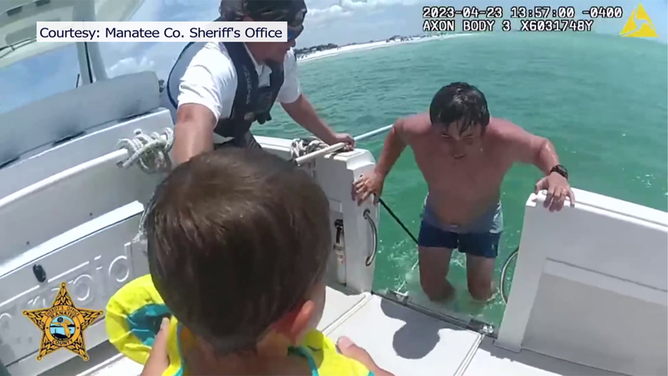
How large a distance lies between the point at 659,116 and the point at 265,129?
5.51 m

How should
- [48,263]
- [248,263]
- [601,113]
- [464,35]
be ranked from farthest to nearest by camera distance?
[464,35] → [601,113] → [48,263] → [248,263]

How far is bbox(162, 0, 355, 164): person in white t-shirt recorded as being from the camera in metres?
1.42

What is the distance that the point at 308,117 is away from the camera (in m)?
2.11

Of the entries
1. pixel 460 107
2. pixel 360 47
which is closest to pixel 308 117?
pixel 460 107

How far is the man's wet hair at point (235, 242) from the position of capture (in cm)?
53

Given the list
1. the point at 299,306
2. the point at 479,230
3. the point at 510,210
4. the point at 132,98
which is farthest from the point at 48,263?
the point at 510,210

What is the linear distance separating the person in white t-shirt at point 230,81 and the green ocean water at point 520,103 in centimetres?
146

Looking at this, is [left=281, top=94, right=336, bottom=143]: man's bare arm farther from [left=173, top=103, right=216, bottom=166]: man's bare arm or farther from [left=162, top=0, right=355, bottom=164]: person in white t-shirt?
[left=173, top=103, right=216, bottom=166]: man's bare arm

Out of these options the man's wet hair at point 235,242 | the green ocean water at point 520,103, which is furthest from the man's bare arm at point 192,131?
the green ocean water at point 520,103

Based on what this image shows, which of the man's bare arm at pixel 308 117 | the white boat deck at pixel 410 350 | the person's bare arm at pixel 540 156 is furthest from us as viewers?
the man's bare arm at pixel 308 117

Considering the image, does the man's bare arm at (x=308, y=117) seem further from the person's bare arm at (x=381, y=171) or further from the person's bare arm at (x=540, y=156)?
the person's bare arm at (x=540, y=156)

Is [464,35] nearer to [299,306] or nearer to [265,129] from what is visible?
[265,129]

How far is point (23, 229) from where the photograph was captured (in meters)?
1.64

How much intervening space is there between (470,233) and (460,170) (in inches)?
12.4
